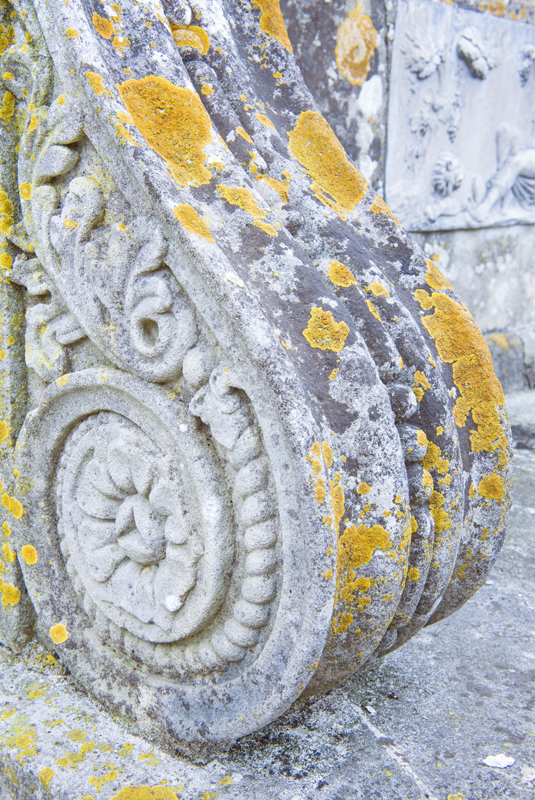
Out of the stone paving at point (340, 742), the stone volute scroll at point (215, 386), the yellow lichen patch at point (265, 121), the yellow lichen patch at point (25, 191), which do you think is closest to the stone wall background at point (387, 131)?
the stone volute scroll at point (215, 386)

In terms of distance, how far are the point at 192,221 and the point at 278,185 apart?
26 cm

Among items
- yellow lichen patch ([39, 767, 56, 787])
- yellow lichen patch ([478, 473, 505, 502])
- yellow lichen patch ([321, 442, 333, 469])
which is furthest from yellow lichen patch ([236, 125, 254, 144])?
yellow lichen patch ([39, 767, 56, 787])

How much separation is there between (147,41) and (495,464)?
94 cm

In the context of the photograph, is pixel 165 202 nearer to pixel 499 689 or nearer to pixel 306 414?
pixel 306 414

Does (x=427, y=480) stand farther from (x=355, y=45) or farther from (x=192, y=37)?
(x=355, y=45)

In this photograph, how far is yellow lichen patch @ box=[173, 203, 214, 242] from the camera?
0.87 metres

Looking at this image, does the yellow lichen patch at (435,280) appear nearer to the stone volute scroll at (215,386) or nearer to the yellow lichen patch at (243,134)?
the stone volute scroll at (215,386)

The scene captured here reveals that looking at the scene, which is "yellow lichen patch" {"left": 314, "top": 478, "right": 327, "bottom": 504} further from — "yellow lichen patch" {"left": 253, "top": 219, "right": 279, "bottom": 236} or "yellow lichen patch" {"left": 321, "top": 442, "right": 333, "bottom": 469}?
"yellow lichen patch" {"left": 253, "top": 219, "right": 279, "bottom": 236}

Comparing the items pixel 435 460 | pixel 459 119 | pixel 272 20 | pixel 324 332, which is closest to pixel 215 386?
pixel 324 332

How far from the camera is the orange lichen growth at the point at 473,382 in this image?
113 centimetres

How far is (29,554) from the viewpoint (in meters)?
1.23

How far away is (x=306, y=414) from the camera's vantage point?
832 millimetres

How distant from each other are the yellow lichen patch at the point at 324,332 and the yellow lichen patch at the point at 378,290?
187 millimetres

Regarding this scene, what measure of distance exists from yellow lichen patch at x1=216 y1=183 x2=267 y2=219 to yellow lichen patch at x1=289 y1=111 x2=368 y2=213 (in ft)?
0.85
